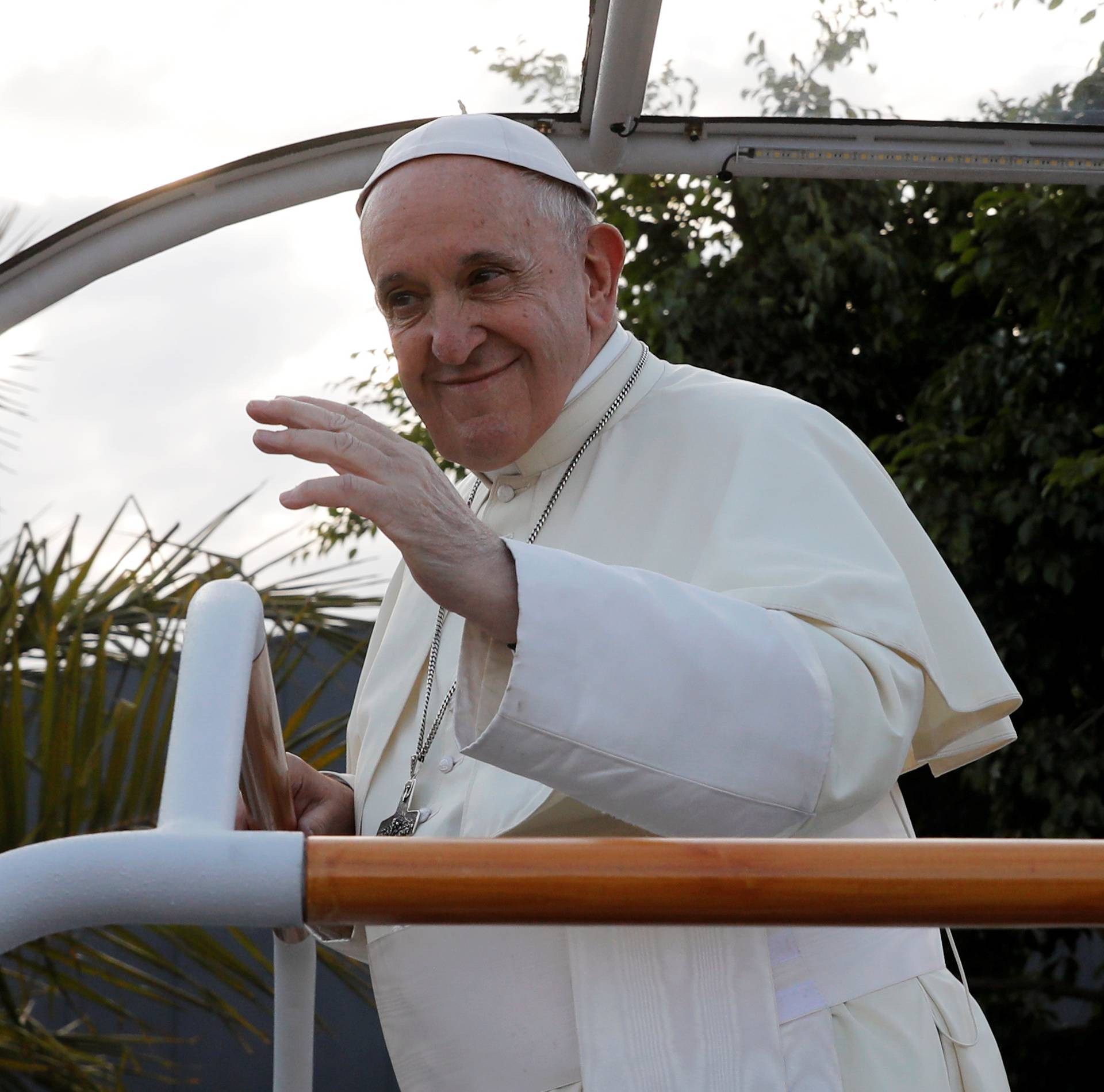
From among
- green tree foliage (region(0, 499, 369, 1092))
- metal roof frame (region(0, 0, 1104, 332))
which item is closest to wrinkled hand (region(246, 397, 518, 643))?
metal roof frame (region(0, 0, 1104, 332))

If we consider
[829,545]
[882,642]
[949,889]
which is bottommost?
[949,889]

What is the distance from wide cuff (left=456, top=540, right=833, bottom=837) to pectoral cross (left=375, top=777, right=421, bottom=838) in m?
0.52

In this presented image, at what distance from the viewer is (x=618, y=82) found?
2.35 meters

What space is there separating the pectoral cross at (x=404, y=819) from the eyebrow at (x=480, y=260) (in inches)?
26.4

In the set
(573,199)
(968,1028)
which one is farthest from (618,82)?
(968,1028)

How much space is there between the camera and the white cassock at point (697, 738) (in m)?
1.41

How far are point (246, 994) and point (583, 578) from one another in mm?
2248

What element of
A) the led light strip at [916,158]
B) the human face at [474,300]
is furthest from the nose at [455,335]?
the led light strip at [916,158]

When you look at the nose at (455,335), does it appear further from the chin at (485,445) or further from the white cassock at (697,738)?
the white cassock at (697,738)

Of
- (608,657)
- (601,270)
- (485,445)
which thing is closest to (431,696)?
(485,445)

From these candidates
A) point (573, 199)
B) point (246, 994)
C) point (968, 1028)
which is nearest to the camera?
point (968, 1028)

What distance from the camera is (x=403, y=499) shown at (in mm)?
1335

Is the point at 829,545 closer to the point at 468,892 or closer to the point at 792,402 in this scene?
the point at 792,402

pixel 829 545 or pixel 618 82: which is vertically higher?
pixel 618 82
